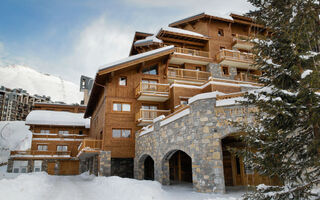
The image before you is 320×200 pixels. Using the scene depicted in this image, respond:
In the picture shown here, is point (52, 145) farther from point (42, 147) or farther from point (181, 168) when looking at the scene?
point (181, 168)

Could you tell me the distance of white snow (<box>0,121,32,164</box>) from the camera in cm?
5244

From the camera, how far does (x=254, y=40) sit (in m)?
4.80

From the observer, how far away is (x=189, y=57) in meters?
21.1

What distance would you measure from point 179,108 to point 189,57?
8139 mm

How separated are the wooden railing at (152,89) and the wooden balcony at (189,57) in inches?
164

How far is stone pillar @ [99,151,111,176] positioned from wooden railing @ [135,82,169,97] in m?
5.25

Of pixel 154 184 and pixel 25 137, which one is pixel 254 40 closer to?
pixel 154 184

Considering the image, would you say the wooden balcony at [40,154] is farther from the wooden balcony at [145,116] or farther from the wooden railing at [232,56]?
the wooden railing at [232,56]

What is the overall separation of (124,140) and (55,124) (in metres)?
17.1

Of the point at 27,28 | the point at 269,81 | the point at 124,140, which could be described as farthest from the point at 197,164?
the point at 27,28

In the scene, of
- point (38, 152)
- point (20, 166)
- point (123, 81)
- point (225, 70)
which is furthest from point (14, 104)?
point (225, 70)

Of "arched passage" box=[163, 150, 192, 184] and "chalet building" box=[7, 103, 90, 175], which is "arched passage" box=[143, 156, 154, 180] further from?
"chalet building" box=[7, 103, 90, 175]

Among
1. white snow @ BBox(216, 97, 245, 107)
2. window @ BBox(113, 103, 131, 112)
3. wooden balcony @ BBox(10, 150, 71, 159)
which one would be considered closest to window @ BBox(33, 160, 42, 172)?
wooden balcony @ BBox(10, 150, 71, 159)

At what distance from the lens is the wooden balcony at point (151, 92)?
56.4 feet
